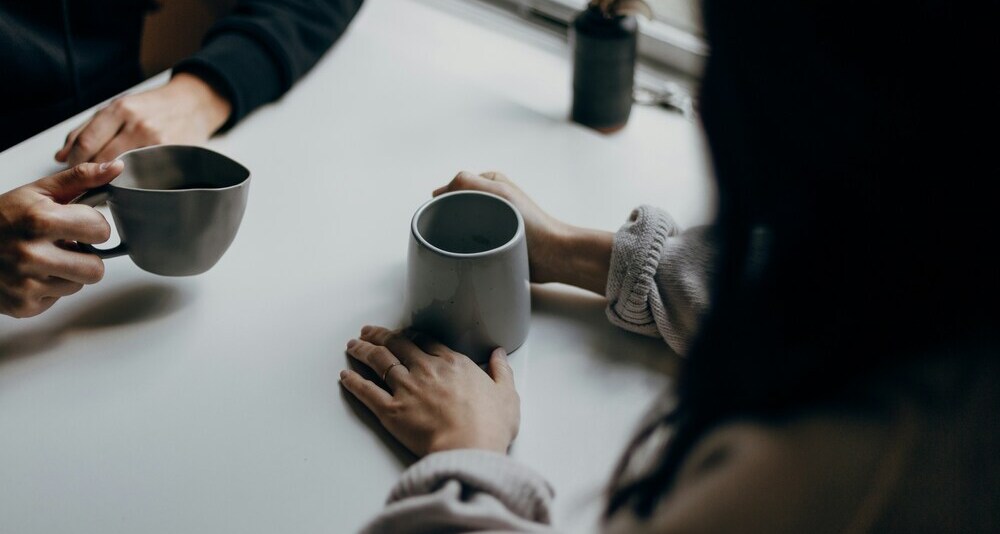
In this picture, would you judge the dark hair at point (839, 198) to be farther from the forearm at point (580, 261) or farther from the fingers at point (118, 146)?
the fingers at point (118, 146)

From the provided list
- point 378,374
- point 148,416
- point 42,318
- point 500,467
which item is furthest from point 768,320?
point 42,318

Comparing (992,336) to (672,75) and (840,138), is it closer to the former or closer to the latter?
(840,138)

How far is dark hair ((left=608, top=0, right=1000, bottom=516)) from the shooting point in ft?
1.05

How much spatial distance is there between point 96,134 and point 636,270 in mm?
515

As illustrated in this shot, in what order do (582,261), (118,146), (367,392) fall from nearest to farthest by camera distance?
(367,392) → (582,261) → (118,146)

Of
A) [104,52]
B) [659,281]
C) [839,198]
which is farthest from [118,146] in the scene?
[839,198]

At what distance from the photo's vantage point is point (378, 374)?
0.58 m

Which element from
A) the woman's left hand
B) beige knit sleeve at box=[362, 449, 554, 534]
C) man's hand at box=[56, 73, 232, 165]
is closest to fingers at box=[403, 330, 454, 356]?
the woman's left hand

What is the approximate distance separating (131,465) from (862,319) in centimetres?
44

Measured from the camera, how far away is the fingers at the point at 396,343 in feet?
1.90

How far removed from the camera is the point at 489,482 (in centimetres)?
46

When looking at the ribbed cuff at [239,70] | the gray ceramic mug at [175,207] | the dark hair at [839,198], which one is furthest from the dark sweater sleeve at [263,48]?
the dark hair at [839,198]

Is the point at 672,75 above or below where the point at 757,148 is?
below

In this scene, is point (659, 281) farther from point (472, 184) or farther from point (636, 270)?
point (472, 184)
